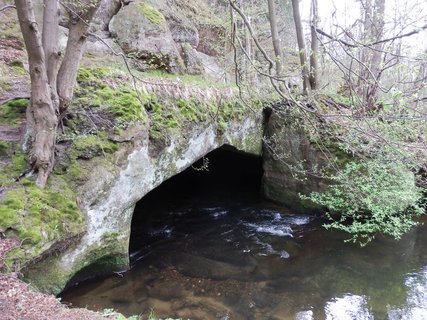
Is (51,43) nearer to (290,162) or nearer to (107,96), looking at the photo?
(107,96)

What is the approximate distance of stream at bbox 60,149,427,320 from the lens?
4742 mm

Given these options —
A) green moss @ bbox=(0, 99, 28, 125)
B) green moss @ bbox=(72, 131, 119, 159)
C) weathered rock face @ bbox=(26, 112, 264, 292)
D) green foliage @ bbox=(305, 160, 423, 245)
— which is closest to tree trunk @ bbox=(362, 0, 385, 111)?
green foliage @ bbox=(305, 160, 423, 245)

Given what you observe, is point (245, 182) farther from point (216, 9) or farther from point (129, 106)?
point (216, 9)

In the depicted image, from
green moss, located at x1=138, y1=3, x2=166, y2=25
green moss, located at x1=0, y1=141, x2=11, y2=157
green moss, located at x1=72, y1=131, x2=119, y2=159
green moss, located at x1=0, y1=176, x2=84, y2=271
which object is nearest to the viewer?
green moss, located at x1=0, y1=176, x2=84, y2=271

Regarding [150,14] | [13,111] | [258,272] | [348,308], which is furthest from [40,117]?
[348,308]

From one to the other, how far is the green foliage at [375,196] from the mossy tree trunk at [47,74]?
16.7ft

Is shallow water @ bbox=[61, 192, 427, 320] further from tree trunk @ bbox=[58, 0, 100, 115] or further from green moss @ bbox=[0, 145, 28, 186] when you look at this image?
tree trunk @ bbox=[58, 0, 100, 115]

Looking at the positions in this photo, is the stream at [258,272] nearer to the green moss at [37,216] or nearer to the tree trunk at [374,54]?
the green moss at [37,216]

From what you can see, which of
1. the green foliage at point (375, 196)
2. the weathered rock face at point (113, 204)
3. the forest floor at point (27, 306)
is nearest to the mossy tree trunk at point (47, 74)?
the weathered rock face at point (113, 204)

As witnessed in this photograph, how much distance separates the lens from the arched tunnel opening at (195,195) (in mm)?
7629

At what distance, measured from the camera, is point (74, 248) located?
417 cm

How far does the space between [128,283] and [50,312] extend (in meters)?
2.50

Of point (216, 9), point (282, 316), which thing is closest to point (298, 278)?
point (282, 316)

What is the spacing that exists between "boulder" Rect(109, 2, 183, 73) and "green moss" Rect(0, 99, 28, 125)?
9.92ft
